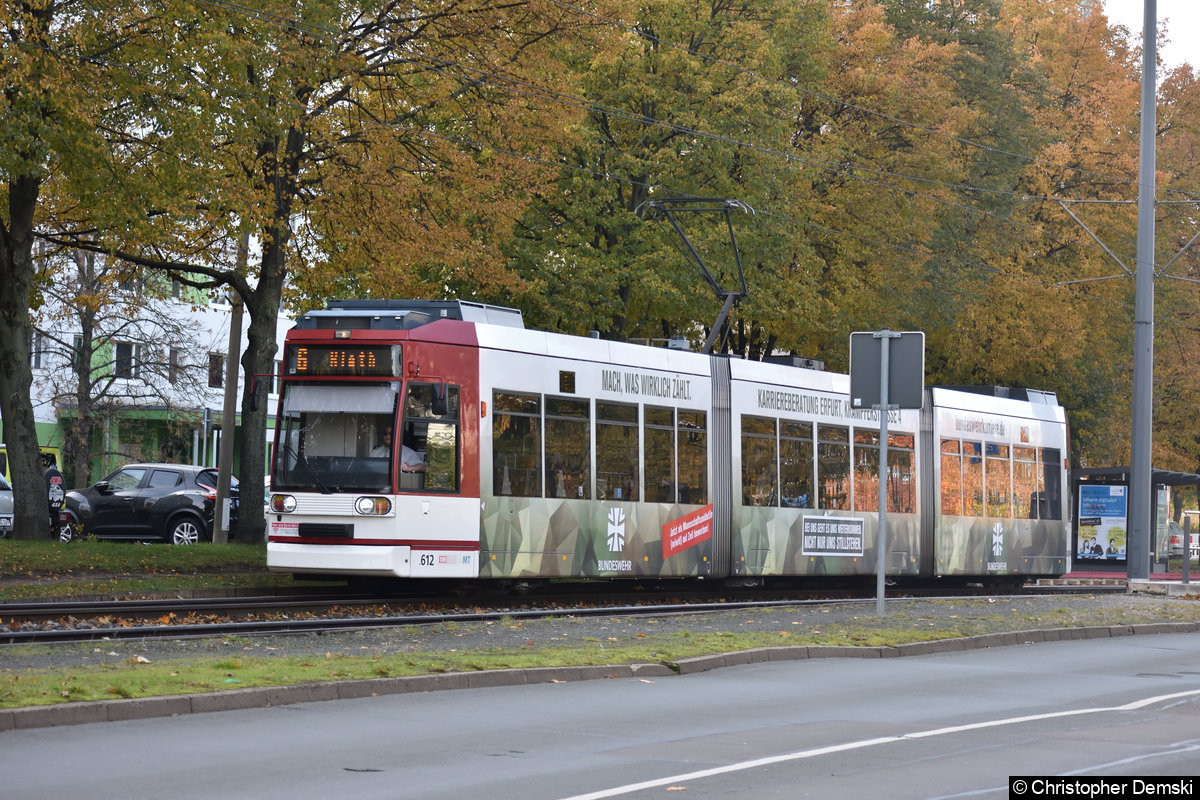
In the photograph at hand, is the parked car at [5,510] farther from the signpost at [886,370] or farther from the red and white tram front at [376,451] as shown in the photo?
the signpost at [886,370]

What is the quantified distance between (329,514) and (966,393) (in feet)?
44.3

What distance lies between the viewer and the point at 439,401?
777 inches

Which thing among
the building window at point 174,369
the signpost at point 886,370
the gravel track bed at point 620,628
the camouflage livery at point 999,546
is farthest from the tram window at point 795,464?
the building window at point 174,369

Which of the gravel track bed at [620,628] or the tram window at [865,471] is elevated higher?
the tram window at [865,471]

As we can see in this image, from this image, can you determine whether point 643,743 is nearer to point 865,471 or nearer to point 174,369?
point 865,471

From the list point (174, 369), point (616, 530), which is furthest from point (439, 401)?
point (174, 369)

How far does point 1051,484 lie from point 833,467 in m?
7.06

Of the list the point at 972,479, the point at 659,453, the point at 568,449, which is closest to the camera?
the point at 568,449

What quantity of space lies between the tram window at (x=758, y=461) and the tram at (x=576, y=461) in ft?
0.09

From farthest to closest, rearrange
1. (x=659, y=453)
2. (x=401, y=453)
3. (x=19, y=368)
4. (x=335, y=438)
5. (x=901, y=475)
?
1. (x=901, y=475)
2. (x=19, y=368)
3. (x=659, y=453)
4. (x=335, y=438)
5. (x=401, y=453)

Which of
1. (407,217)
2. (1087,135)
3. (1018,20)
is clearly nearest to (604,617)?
(407,217)

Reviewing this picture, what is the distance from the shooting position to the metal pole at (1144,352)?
1144 inches

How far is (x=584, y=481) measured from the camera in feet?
70.8

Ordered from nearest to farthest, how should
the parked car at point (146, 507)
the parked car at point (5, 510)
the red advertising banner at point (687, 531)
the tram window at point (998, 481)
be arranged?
the red advertising banner at point (687, 531), the tram window at point (998, 481), the parked car at point (5, 510), the parked car at point (146, 507)
